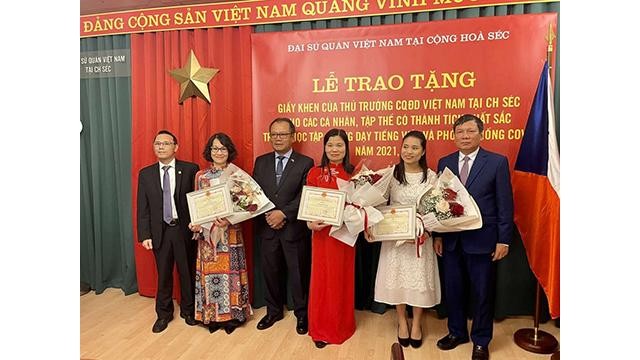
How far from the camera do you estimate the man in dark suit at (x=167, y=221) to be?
9.47 feet

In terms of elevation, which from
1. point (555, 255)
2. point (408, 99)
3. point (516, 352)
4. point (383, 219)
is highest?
point (408, 99)

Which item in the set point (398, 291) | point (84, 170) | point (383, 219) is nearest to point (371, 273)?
Result: point (398, 291)

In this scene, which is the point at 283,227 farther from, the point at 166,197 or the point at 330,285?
the point at 166,197

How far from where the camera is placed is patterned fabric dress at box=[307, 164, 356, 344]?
2623 millimetres

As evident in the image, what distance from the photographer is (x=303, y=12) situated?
3029 mm

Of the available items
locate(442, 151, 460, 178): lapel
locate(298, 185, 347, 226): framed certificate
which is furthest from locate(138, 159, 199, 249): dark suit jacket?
locate(442, 151, 460, 178): lapel

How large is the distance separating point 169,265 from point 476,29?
2.50 meters

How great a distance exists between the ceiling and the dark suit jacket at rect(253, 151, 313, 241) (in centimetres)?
135

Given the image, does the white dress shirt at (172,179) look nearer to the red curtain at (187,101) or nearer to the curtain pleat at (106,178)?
the red curtain at (187,101)

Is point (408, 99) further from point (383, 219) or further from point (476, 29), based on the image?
point (383, 219)

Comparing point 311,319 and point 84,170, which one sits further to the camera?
point 84,170

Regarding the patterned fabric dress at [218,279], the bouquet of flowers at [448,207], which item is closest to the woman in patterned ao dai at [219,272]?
the patterned fabric dress at [218,279]

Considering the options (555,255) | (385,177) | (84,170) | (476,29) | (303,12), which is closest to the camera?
(555,255)

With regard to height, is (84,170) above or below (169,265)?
above
